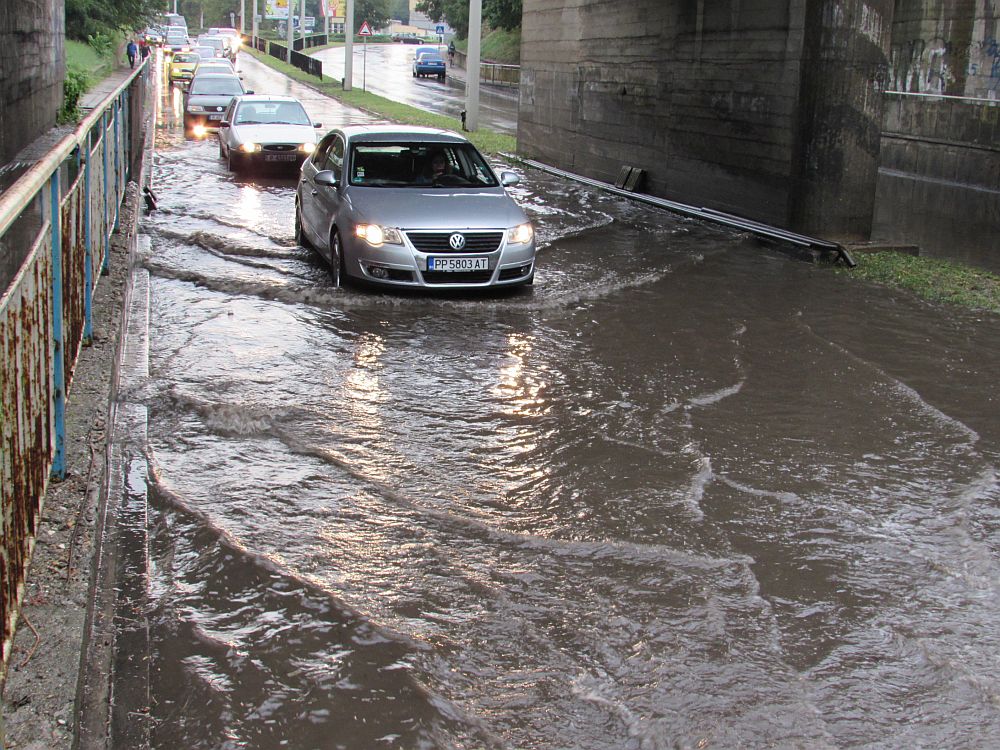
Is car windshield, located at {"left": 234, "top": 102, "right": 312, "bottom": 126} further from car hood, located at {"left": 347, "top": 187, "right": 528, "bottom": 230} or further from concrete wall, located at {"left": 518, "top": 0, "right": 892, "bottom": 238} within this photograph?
car hood, located at {"left": 347, "top": 187, "right": 528, "bottom": 230}

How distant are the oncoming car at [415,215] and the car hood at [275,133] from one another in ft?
27.4

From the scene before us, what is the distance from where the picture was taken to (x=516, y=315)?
34.4ft

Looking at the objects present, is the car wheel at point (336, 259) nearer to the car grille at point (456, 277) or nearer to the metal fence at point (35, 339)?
the car grille at point (456, 277)

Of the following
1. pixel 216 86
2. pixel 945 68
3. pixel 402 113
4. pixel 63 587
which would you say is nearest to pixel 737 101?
pixel 945 68

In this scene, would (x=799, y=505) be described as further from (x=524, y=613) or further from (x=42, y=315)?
(x=42, y=315)

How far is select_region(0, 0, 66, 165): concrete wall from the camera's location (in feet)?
60.6

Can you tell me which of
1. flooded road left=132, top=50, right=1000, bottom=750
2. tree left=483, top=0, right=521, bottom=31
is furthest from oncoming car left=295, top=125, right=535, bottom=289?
tree left=483, top=0, right=521, bottom=31

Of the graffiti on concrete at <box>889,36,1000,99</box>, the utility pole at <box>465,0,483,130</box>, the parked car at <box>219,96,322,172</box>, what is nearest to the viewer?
the parked car at <box>219,96,322,172</box>

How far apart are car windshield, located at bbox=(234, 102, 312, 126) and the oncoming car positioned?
9.66 m

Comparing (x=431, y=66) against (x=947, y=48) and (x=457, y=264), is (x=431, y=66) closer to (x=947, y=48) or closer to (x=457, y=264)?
(x=947, y=48)

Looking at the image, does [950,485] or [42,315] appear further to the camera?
[950,485]

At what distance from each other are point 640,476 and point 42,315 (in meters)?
3.26

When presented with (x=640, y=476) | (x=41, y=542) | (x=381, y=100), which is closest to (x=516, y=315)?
(x=640, y=476)

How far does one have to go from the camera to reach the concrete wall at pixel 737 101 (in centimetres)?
1395
